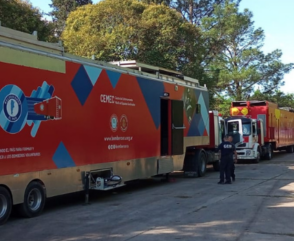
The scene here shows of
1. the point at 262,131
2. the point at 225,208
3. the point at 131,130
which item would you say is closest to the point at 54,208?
the point at 131,130

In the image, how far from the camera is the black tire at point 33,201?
8664mm

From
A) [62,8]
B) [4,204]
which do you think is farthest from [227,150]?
[62,8]

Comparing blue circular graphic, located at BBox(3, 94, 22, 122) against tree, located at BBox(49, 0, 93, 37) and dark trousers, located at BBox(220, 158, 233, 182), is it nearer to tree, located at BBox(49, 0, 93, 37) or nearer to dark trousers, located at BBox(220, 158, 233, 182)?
dark trousers, located at BBox(220, 158, 233, 182)

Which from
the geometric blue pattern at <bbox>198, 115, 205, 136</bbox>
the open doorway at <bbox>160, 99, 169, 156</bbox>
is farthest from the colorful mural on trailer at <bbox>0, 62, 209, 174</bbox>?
the geometric blue pattern at <bbox>198, 115, 205, 136</bbox>

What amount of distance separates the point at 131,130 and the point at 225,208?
147 inches

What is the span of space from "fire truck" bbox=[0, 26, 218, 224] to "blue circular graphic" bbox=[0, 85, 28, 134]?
2cm

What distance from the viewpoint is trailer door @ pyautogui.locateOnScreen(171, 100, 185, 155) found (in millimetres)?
14781

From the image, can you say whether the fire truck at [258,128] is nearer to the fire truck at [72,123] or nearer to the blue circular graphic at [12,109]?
the fire truck at [72,123]

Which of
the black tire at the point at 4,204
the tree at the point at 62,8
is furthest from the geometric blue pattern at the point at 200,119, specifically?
the tree at the point at 62,8

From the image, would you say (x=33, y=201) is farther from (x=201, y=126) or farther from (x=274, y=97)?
(x=274, y=97)

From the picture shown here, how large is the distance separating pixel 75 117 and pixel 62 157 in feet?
3.36

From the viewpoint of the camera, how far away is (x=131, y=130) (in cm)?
1230

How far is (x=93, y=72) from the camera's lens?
1070cm

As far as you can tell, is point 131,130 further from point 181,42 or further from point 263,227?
point 181,42
